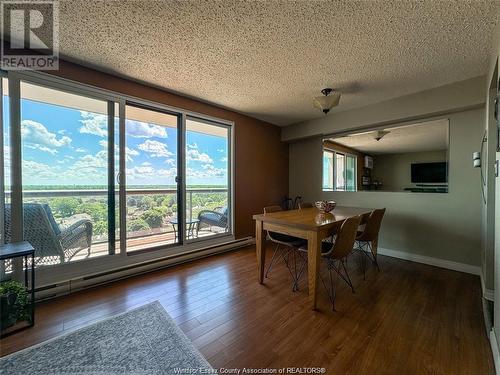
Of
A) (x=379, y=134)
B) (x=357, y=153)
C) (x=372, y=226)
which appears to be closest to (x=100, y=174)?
(x=372, y=226)

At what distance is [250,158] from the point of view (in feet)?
13.4

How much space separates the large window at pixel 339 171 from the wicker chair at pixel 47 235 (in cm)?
395

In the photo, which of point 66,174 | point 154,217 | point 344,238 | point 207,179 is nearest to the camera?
point 344,238

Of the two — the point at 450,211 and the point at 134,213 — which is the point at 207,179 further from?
the point at 450,211

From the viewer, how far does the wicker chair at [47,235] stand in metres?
2.11

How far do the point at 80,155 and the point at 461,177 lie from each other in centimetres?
469

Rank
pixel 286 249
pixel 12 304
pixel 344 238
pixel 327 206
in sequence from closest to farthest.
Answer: pixel 12 304, pixel 344 238, pixel 327 206, pixel 286 249

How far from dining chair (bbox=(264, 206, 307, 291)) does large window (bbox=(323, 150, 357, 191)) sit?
5.10ft

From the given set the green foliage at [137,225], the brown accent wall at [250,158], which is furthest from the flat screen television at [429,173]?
the green foliage at [137,225]

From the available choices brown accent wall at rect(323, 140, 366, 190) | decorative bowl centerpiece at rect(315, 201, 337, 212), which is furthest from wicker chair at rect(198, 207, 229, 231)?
brown accent wall at rect(323, 140, 366, 190)

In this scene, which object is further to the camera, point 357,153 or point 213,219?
point 357,153

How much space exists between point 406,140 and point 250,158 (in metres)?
2.56

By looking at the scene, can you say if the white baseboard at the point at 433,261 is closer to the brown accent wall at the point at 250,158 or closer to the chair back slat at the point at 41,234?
the brown accent wall at the point at 250,158

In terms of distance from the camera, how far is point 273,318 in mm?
1806
